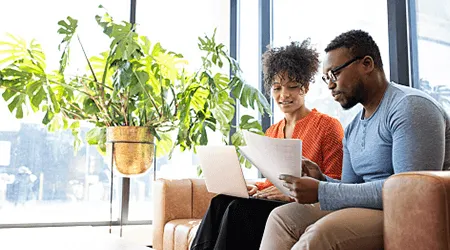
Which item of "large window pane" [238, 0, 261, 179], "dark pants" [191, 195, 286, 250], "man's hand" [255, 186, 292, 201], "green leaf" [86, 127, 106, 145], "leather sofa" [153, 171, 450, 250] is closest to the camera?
"leather sofa" [153, 171, 450, 250]

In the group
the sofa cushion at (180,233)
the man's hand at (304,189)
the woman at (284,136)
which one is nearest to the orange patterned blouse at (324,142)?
the woman at (284,136)

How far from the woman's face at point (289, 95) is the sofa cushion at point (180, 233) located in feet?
2.49

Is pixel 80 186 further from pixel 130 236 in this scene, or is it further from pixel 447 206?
pixel 447 206

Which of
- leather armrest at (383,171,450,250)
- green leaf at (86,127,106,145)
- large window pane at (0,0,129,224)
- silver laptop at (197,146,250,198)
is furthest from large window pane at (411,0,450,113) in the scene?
large window pane at (0,0,129,224)

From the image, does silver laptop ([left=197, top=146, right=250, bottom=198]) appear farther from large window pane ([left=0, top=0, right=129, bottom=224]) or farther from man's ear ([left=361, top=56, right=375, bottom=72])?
large window pane ([left=0, top=0, right=129, bottom=224])

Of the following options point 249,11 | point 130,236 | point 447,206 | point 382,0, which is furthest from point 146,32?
point 447,206

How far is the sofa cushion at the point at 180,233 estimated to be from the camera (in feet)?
7.24

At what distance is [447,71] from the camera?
215 centimetres

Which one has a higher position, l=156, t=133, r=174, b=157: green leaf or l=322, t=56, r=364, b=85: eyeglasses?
l=322, t=56, r=364, b=85: eyeglasses

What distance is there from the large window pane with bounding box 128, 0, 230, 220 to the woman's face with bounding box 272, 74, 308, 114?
162cm

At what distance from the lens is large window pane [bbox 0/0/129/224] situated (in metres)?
3.11

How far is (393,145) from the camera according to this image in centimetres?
130

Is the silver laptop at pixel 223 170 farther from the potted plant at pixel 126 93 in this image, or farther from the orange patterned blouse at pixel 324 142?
the potted plant at pixel 126 93

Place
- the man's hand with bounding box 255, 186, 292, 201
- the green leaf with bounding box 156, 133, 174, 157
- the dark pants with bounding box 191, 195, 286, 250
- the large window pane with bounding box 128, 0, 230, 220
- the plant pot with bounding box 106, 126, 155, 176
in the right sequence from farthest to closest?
the large window pane with bounding box 128, 0, 230, 220
the green leaf with bounding box 156, 133, 174, 157
the plant pot with bounding box 106, 126, 155, 176
the man's hand with bounding box 255, 186, 292, 201
the dark pants with bounding box 191, 195, 286, 250
